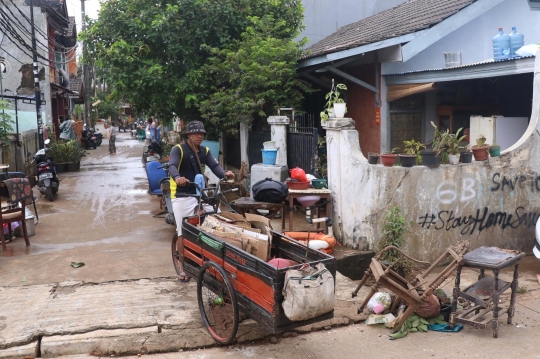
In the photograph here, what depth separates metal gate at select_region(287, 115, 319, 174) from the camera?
30.9 ft

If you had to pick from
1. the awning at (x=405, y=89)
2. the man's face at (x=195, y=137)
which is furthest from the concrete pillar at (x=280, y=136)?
the man's face at (x=195, y=137)

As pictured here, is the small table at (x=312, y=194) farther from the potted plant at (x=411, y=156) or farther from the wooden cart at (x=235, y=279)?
the wooden cart at (x=235, y=279)

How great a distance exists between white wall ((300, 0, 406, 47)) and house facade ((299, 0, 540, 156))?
5061 millimetres

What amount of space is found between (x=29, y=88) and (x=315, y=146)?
57.2 ft

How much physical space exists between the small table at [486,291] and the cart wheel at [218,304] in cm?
219

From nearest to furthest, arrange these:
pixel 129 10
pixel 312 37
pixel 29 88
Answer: pixel 129 10
pixel 312 37
pixel 29 88

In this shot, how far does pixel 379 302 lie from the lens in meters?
5.56

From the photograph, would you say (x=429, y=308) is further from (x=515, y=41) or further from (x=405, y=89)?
(x=515, y=41)

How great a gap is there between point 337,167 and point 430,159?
131cm

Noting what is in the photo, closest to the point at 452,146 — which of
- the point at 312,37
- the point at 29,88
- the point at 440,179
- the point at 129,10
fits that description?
the point at 440,179

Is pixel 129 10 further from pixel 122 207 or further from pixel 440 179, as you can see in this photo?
pixel 440 179

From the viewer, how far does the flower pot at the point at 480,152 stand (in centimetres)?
748

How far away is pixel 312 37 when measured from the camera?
1750 centimetres

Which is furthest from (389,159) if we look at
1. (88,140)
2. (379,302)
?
(88,140)
